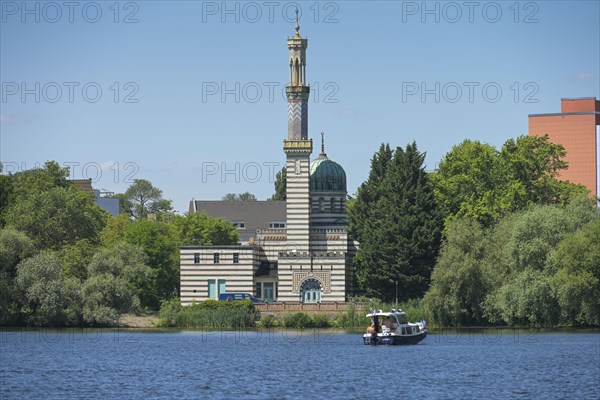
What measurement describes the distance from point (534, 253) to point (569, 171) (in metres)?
83.6

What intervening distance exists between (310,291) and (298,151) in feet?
42.2

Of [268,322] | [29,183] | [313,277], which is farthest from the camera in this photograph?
[29,183]

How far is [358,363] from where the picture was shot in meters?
74.6

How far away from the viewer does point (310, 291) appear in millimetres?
126938

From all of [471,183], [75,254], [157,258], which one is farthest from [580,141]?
[75,254]

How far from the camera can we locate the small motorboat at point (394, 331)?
89.8 metres

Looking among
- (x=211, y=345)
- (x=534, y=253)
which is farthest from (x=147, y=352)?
(x=534, y=253)

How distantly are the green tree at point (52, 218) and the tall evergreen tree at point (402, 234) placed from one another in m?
25.4

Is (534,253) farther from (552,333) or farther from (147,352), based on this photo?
(147,352)

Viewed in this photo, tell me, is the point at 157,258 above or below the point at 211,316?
above

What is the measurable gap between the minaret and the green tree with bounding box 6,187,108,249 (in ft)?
61.1

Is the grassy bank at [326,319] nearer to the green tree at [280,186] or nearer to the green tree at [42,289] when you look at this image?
the green tree at [42,289]

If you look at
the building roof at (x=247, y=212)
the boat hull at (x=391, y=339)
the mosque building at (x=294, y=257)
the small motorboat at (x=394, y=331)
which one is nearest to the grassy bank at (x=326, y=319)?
the mosque building at (x=294, y=257)

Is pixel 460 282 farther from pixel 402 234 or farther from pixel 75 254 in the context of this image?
pixel 75 254
